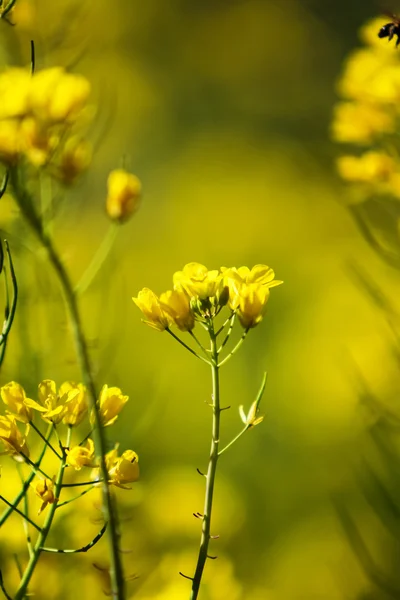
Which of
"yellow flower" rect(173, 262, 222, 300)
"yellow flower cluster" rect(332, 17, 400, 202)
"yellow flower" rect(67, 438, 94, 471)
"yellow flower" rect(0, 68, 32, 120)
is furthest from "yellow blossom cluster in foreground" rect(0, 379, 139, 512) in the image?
"yellow flower cluster" rect(332, 17, 400, 202)

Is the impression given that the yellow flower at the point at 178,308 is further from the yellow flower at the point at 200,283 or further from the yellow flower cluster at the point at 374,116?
the yellow flower cluster at the point at 374,116

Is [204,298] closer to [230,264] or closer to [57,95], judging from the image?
[57,95]

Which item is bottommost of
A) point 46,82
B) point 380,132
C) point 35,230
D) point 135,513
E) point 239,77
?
point 135,513

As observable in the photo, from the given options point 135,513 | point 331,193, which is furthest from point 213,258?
point 135,513

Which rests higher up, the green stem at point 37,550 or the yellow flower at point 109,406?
the yellow flower at point 109,406

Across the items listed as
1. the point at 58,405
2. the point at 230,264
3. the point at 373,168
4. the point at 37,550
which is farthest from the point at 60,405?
the point at 230,264

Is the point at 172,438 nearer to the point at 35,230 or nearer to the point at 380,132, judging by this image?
the point at 380,132

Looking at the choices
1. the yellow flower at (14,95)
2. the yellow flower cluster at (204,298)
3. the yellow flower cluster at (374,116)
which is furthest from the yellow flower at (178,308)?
the yellow flower cluster at (374,116)
